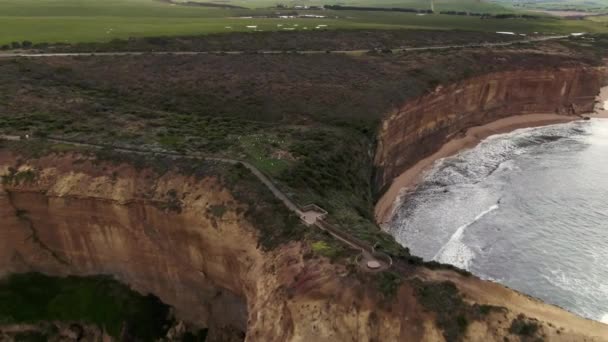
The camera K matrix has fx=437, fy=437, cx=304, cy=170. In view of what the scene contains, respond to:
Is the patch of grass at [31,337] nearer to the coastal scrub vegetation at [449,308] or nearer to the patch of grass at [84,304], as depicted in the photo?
the patch of grass at [84,304]

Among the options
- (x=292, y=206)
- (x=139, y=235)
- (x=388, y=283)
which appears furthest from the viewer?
(x=139, y=235)

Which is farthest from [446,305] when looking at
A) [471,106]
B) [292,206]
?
[471,106]

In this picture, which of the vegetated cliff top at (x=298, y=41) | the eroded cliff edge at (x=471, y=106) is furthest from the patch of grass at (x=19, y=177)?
the vegetated cliff top at (x=298, y=41)

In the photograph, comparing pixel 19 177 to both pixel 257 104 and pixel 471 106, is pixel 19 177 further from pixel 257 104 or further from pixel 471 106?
pixel 471 106

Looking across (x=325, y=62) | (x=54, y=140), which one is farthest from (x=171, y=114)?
(x=325, y=62)

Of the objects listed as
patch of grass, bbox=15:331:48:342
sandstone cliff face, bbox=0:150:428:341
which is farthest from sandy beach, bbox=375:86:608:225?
patch of grass, bbox=15:331:48:342

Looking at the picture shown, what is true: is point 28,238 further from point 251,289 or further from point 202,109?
point 202,109
